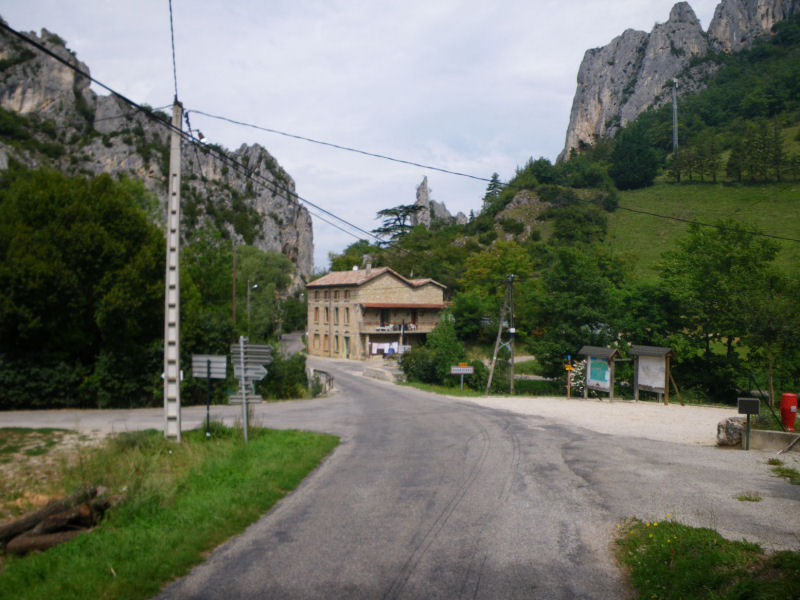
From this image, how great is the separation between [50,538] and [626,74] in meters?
212

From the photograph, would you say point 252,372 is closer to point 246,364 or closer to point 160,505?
point 246,364

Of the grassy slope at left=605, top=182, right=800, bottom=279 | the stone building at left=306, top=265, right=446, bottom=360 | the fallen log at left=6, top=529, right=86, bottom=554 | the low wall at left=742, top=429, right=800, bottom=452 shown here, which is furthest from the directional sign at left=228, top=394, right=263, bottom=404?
the grassy slope at left=605, top=182, right=800, bottom=279

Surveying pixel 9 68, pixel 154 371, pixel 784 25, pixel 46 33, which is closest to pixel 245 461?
pixel 154 371

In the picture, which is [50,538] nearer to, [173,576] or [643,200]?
[173,576]

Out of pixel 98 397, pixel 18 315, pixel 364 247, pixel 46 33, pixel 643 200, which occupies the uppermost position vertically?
pixel 46 33

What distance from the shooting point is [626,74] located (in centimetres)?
18362

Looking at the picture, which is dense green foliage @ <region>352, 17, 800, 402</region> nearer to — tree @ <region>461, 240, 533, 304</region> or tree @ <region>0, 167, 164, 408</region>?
tree @ <region>461, 240, 533, 304</region>

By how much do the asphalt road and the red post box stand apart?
2.34 metres

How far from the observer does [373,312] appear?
55.5 metres

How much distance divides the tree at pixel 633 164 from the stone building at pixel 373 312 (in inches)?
2368

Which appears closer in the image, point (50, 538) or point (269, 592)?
point (269, 592)

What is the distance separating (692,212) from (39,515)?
83.0m

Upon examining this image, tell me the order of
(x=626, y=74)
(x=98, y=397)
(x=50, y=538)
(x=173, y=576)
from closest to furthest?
1. (x=173, y=576)
2. (x=50, y=538)
3. (x=98, y=397)
4. (x=626, y=74)

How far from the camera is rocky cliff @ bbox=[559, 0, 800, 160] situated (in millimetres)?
160625
